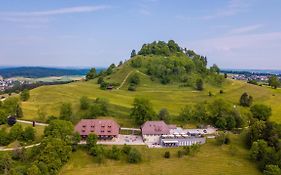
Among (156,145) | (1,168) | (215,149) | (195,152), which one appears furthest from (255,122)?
(1,168)

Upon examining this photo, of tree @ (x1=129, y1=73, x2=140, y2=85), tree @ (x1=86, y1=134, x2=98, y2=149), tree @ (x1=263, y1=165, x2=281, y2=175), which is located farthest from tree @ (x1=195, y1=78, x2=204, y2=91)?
tree @ (x1=263, y1=165, x2=281, y2=175)

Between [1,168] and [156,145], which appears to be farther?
[156,145]

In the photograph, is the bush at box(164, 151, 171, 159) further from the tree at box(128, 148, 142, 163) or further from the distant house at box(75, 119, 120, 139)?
the distant house at box(75, 119, 120, 139)

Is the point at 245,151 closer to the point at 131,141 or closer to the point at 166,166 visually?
the point at 166,166

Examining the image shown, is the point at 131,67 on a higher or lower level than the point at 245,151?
higher

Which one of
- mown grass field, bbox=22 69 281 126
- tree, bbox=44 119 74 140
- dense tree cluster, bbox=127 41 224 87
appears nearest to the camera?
tree, bbox=44 119 74 140

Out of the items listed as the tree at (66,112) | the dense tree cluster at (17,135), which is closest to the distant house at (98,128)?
the tree at (66,112)

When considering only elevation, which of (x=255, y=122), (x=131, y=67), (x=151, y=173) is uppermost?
(x=131, y=67)
